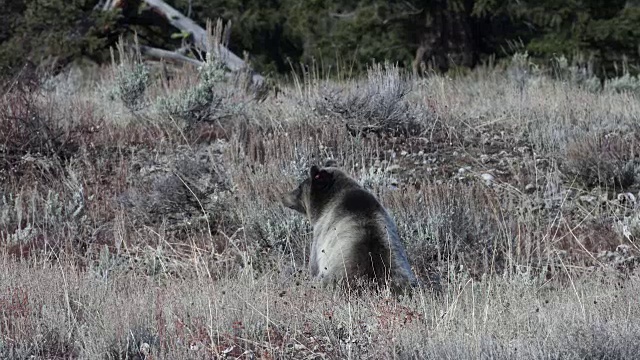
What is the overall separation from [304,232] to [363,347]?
328 cm

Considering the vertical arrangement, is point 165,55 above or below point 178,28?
below

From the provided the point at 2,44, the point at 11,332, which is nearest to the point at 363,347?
the point at 11,332

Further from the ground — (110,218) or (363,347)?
(363,347)

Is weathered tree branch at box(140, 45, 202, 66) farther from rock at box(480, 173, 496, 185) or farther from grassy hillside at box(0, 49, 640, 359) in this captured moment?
rock at box(480, 173, 496, 185)

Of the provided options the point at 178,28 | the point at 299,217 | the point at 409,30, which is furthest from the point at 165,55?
the point at 299,217

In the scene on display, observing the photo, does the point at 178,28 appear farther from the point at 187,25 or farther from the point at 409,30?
the point at 409,30

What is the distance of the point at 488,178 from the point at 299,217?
233 cm

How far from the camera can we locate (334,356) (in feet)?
18.1

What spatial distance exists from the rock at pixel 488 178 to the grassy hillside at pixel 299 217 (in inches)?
1.0

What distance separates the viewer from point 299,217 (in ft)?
Result: 28.9

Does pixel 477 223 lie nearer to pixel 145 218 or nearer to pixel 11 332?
pixel 145 218

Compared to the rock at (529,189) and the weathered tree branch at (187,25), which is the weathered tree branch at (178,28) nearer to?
the weathered tree branch at (187,25)

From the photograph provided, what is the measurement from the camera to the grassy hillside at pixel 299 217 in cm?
574

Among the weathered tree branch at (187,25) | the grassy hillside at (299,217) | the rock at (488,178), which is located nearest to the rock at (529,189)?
the grassy hillside at (299,217)
